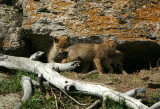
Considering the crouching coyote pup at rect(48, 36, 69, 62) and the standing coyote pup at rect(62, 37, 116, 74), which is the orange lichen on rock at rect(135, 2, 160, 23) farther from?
the crouching coyote pup at rect(48, 36, 69, 62)

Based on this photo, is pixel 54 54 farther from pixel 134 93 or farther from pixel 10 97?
pixel 134 93

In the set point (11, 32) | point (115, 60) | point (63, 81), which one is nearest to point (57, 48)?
point (11, 32)

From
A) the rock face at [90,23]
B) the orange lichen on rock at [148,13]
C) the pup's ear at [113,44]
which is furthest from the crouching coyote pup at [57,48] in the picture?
the orange lichen on rock at [148,13]

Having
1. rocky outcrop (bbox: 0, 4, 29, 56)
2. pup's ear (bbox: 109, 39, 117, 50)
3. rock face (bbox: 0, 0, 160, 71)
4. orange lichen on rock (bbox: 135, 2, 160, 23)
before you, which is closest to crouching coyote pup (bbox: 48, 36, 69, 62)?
rock face (bbox: 0, 0, 160, 71)

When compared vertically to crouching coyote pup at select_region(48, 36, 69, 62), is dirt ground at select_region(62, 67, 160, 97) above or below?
below

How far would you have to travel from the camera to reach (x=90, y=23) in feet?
23.7

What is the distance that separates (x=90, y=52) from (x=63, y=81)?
2.37m

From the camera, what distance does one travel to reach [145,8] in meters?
7.28

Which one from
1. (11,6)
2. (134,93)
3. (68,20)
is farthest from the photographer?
(11,6)

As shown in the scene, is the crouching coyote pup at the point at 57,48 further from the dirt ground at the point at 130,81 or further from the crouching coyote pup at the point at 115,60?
the crouching coyote pup at the point at 115,60

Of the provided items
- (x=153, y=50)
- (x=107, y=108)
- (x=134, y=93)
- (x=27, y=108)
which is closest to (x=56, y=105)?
(x=27, y=108)

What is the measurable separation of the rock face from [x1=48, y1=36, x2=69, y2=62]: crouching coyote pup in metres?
0.16

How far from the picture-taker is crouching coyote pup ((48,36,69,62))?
7.35m

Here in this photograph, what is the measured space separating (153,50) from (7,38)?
4.64 meters
